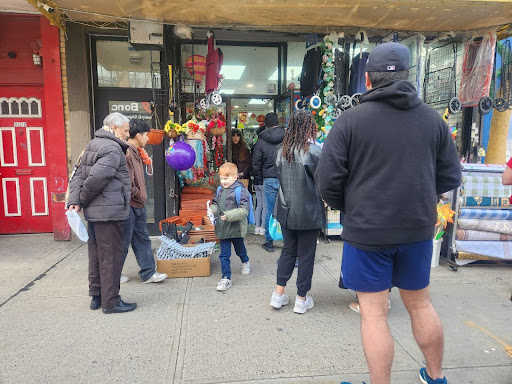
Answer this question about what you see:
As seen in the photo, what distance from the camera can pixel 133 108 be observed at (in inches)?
232

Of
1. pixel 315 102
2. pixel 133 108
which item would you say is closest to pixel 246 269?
pixel 315 102

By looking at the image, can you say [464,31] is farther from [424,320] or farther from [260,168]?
[424,320]

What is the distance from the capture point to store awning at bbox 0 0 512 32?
4.42 metres

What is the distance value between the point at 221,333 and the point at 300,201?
1310mm

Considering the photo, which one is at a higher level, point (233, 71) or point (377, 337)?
point (233, 71)

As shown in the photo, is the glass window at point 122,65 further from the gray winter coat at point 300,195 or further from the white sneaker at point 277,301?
the white sneaker at point 277,301

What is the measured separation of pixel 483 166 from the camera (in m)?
4.64

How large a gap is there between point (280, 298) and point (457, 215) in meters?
2.77

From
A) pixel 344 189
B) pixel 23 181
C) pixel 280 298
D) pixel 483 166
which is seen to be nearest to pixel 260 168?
pixel 280 298

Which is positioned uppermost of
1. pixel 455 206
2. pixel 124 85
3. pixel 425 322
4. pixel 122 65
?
pixel 122 65

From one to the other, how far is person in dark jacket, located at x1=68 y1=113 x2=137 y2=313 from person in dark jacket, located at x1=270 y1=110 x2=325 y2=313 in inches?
57.1

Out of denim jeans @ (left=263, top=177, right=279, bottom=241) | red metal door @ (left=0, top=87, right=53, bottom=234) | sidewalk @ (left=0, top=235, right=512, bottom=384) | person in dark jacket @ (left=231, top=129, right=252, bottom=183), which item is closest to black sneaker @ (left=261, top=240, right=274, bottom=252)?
denim jeans @ (left=263, top=177, right=279, bottom=241)

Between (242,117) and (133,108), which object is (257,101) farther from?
(133,108)

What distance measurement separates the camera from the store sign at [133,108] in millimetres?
5871
